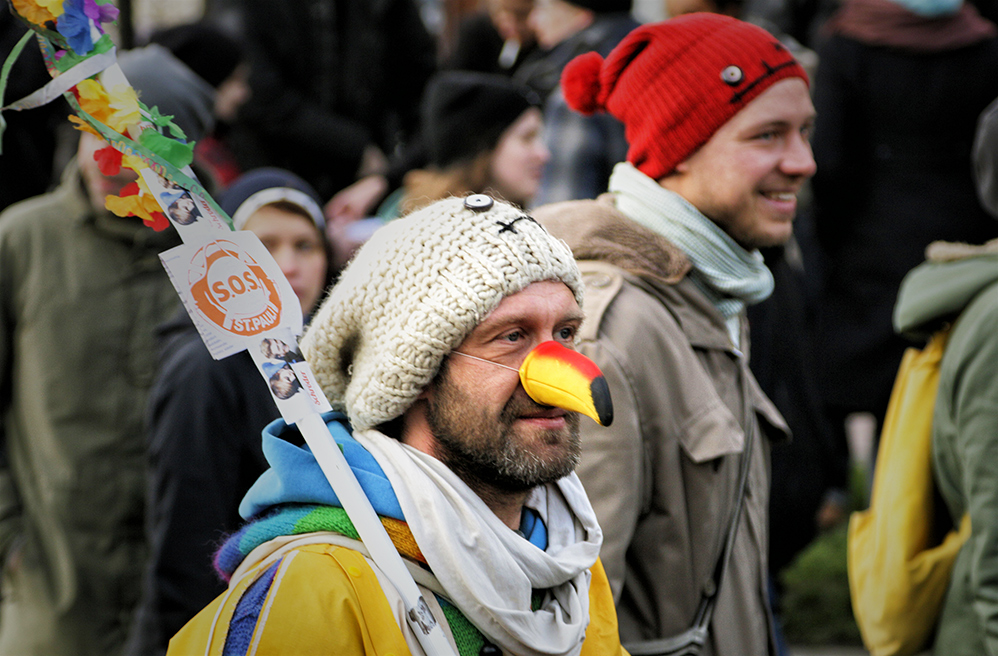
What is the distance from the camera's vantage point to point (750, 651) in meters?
2.56

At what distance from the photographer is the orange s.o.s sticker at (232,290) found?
1.69 meters

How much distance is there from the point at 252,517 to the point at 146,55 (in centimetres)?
266

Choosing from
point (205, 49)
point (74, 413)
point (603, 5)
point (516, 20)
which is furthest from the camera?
point (516, 20)

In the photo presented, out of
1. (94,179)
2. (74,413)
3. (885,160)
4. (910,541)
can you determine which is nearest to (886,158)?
(885,160)

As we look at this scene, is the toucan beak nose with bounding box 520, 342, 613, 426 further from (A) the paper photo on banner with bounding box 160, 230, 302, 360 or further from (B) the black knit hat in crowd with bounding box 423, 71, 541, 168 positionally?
(B) the black knit hat in crowd with bounding box 423, 71, 541, 168

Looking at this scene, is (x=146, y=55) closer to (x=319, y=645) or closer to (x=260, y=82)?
(x=260, y=82)

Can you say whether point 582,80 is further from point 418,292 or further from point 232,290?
point 232,290

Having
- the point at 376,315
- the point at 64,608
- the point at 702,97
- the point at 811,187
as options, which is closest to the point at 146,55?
the point at 64,608

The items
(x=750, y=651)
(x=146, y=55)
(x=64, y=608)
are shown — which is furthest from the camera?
(x=146, y=55)

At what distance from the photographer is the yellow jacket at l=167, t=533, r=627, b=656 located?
1.63 meters

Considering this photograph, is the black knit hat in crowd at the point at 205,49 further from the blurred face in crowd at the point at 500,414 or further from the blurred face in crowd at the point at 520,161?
the blurred face in crowd at the point at 500,414

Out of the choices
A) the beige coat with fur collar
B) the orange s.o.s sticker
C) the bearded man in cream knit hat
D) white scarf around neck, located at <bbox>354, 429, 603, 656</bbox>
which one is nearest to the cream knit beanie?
the bearded man in cream knit hat

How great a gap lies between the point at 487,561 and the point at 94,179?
8.44ft

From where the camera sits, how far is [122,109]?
5.36 ft
